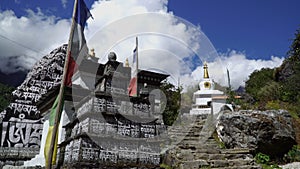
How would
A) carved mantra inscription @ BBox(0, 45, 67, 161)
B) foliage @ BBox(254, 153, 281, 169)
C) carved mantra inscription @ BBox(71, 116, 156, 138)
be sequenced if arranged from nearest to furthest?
carved mantra inscription @ BBox(71, 116, 156, 138) < foliage @ BBox(254, 153, 281, 169) < carved mantra inscription @ BBox(0, 45, 67, 161)

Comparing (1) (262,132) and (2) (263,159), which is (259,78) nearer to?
(1) (262,132)

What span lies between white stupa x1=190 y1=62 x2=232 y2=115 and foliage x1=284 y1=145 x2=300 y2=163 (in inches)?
441

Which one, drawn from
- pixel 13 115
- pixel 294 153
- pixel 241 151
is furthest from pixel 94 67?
pixel 294 153

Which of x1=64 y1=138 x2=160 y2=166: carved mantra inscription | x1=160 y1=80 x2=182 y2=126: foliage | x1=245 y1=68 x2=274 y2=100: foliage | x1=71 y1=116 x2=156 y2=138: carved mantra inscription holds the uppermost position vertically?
x1=245 y1=68 x2=274 y2=100: foliage

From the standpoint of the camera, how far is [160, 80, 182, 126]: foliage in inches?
692

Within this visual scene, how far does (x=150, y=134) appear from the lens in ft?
28.5

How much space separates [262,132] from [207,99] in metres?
16.7

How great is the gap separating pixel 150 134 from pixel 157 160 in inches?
35.5

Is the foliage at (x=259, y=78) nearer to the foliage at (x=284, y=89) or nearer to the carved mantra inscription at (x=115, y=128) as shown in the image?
the foliage at (x=284, y=89)

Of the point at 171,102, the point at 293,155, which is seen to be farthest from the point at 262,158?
the point at 171,102

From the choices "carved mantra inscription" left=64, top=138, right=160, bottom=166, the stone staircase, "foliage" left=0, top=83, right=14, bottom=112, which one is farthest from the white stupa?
"foliage" left=0, top=83, right=14, bottom=112

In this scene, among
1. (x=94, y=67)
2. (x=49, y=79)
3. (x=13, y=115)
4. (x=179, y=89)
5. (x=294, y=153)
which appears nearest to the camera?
(x=294, y=153)

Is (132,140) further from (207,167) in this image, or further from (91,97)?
(207,167)

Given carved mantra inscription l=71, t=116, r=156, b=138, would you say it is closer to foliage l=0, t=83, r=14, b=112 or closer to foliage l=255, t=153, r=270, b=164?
foliage l=255, t=153, r=270, b=164
